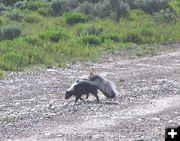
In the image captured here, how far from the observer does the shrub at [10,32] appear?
63.5ft

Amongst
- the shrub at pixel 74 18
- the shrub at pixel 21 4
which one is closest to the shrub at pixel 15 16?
the shrub at pixel 74 18

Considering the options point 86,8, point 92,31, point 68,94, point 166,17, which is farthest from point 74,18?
point 68,94

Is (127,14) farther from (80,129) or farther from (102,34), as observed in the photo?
(80,129)

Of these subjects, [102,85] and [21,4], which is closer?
[102,85]

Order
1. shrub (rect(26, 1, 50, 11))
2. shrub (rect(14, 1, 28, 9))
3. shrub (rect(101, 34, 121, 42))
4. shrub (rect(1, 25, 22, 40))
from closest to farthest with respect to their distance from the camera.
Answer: shrub (rect(1, 25, 22, 40))
shrub (rect(101, 34, 121, 42))
shrub (rect(26, 1, 50, 11))
shrub (rect(14, 1, 28, 9))

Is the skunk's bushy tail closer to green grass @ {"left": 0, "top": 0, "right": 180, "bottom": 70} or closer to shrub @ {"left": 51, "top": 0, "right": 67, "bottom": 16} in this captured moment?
green grass @ {"left": 0, "top": 0, "right": 180, "bottom": 70}

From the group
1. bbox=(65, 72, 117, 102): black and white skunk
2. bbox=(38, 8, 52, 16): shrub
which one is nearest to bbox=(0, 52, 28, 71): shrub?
bbox=(65, 72, 117, 102): black and white skunk

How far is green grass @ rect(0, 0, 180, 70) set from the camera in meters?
16.2

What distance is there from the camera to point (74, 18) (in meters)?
22.7

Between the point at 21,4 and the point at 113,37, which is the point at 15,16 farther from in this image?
the point at 113,37

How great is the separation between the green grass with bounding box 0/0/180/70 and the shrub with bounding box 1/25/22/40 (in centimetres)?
24

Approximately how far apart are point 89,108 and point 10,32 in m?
A: 9.39

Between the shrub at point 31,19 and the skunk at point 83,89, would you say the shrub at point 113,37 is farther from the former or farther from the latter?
the skunk at point 83,89

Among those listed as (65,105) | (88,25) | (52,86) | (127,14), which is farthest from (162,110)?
(127,14)
